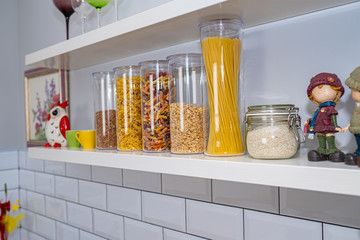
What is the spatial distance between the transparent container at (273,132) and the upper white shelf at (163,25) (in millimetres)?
215

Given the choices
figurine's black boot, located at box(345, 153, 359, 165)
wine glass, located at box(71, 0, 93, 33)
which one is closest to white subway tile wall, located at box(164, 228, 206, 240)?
figurine's black boot, located at box(345, 153, 359, 165)

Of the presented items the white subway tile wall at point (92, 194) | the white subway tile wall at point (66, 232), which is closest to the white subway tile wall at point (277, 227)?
the white subway tile wall at point (92, 194)

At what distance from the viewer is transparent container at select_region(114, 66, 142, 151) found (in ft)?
2.88

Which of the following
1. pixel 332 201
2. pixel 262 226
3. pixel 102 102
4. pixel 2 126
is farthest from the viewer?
pixel 2 126

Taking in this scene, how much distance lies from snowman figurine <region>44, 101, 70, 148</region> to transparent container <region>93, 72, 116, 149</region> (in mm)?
192

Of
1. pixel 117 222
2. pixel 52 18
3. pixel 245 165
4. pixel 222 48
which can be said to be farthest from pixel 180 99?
pixel 52 18

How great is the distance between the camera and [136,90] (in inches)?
35.1

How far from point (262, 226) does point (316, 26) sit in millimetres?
479

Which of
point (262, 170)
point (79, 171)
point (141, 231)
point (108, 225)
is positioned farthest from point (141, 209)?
point (262, 170)

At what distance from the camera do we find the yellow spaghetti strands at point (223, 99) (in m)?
0.67

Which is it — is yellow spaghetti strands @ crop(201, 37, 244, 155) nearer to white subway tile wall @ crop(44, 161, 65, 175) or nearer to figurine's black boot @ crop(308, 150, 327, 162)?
figurine's black boot @ crop(308, 150, 327, 162)

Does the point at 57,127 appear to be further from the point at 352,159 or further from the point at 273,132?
the point at 352,159

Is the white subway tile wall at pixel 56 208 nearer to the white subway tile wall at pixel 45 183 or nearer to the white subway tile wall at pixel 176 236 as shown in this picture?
the white subway tile wall at pixel 45 183

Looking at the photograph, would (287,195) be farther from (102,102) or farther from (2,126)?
(2,126)
